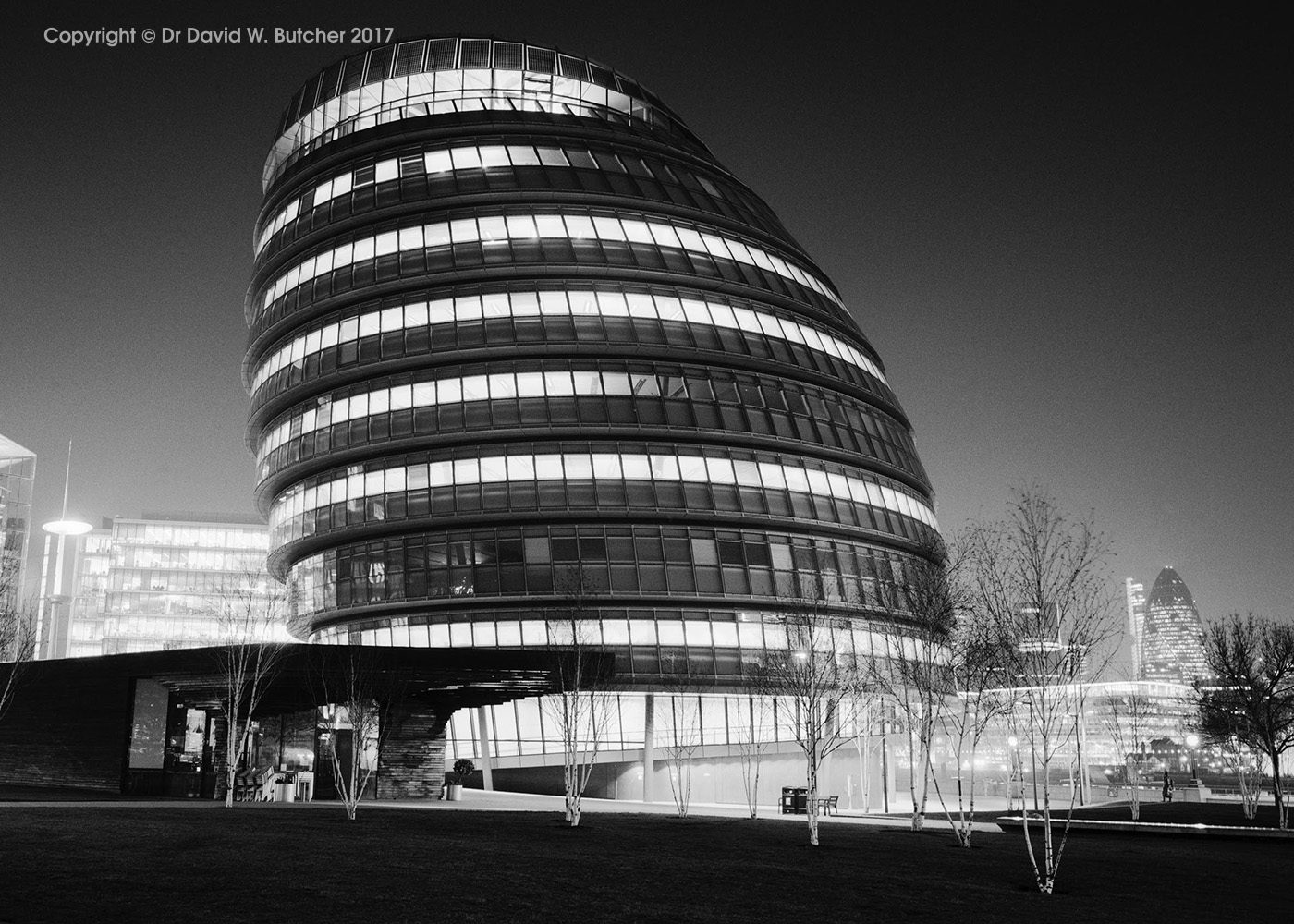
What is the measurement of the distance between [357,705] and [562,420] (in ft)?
63.9

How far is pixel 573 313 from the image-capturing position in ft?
201

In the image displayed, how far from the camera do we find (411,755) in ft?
160

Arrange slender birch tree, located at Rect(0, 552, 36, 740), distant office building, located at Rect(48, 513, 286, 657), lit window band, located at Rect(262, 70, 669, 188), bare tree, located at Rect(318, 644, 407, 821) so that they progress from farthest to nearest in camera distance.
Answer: distant office building, located at Rect(48, 513, 286, 657) → lit window band, located at Rect(262, 70, 669, 188) → slender birch tree, located at Rect(0, 552, 36, 740) → bare tree, located at Rect(318, 644, 407, 821)

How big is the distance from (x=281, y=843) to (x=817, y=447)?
42520 millimetres

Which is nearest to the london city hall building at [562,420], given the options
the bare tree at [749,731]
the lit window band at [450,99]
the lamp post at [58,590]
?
the bare tree at [749,731]

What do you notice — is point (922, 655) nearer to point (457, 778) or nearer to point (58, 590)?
point (457, 778)

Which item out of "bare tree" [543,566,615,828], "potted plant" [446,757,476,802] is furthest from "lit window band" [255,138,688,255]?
"potted plant" [446,757,476,802]

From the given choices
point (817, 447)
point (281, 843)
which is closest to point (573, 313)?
point (817, 447)

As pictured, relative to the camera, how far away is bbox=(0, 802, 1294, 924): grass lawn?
17500mm

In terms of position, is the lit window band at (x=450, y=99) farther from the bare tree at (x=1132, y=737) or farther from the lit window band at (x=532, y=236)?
the bare tree at (x=1132, y=737)

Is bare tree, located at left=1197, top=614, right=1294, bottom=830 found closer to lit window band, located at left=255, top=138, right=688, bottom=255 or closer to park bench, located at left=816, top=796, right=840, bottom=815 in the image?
park bench, located at left=816, top=796, right=840, bottom=815

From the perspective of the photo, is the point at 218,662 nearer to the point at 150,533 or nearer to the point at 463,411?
the point at 463,411

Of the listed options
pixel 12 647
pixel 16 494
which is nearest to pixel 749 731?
pixel 12 647

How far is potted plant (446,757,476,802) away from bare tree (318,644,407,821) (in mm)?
3442
